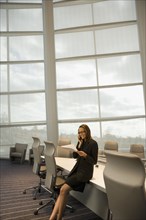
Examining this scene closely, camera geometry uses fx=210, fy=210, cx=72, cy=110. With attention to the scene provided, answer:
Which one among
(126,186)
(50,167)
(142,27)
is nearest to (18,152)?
(50,167)

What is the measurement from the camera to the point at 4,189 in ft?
15.3

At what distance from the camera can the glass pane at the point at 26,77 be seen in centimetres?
867

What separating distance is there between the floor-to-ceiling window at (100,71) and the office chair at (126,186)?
656 cm

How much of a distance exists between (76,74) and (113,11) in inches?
114

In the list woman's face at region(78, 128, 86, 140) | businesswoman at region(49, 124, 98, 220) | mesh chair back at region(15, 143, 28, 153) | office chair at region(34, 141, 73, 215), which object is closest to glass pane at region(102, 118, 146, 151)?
mesh chair back at region(15, 143, 28, 153)

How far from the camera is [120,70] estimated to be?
8078mm

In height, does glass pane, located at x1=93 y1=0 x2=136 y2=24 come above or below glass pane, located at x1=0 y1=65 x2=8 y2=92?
above

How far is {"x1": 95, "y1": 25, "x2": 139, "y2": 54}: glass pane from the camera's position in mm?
8078

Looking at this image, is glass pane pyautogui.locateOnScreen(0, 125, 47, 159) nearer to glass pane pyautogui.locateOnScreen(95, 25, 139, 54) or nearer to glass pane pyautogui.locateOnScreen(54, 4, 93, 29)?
glass pane pyautogui.locateOnScreen(95, 25, 139, 54)

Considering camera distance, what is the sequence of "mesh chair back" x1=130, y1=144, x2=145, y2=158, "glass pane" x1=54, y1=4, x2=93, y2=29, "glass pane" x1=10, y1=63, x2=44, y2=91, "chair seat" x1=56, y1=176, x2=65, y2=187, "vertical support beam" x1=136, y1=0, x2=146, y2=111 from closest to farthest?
"chair seat" x1=56, y1=176, x2=65, y2=187 < "mesh chair back" x1=130, y1=144, x2=145, y2=158 < "vertical support beam" x1=136, y1=0, x2=146, y2=111 < "glass pane" x1=54, y1=4, x2=93, y2=29 < "glass pane" x1=10, y1=63, x2=44, y2=91

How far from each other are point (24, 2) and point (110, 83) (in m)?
5.04

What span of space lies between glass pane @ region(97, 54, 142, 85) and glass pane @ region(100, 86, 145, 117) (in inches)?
13.3

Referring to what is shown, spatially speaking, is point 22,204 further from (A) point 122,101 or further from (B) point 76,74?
(B) point 76,74

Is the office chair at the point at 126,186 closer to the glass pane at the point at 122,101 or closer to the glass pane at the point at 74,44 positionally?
the glass pane at the point at 122,101
